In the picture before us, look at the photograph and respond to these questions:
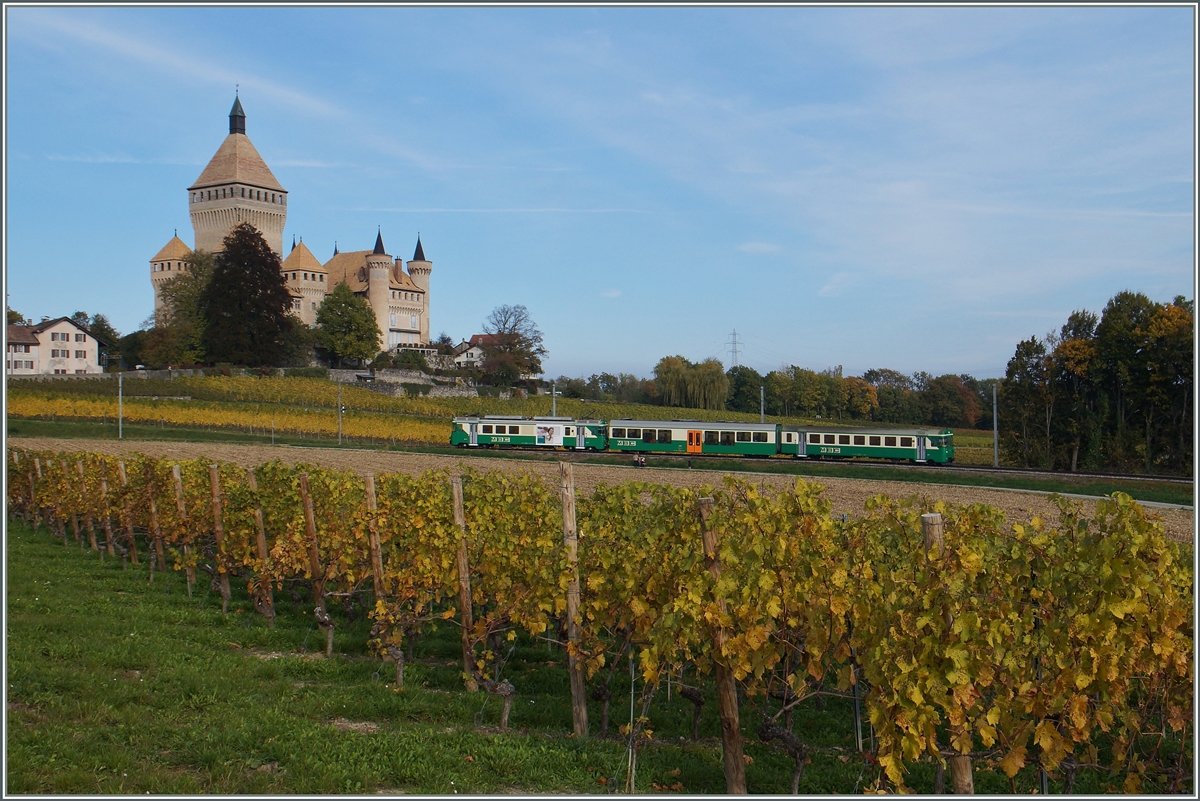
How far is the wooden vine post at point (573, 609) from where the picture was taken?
21.4 feet

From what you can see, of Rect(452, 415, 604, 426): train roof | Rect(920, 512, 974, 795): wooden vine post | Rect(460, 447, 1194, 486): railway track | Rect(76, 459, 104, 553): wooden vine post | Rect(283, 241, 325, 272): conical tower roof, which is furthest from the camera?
Rect(283, 241, 325, 272): conical tower roof

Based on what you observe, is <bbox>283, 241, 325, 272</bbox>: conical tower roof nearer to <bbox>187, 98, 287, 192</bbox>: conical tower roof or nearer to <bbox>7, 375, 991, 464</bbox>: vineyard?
<bbox>187, 98, 287, 192</bbox>: conical tower roof

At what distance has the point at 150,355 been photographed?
2908 inches

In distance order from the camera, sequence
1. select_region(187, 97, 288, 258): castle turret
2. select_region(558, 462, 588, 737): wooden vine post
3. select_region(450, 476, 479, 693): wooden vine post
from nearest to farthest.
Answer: select_region(558, 462, 588, 737): wooden vine post, select_region(450, 476, 479, 693): wooden vine post, select_region(187, 97, 288, 258): castle turret

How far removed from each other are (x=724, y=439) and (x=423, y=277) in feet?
269

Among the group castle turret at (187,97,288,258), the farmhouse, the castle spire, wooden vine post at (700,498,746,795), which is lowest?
wooden vine post at (700,498,746,795)

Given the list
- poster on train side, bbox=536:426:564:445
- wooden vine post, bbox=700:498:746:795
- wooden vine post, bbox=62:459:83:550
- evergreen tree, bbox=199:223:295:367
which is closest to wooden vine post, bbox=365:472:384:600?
wooden vine post, bbox=700:498:746:795

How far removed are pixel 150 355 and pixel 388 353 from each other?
2441cm

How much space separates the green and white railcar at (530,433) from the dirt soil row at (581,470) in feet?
11.2

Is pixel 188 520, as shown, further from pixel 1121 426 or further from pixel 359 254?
pixel 359 254

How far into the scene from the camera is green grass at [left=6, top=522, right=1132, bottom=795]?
17.8 ft

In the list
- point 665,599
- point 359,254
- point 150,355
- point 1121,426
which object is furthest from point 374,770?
point 359,254

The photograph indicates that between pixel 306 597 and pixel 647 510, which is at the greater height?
pixel 647 510

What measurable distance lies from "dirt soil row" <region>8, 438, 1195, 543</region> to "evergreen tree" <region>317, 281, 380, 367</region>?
128ft
